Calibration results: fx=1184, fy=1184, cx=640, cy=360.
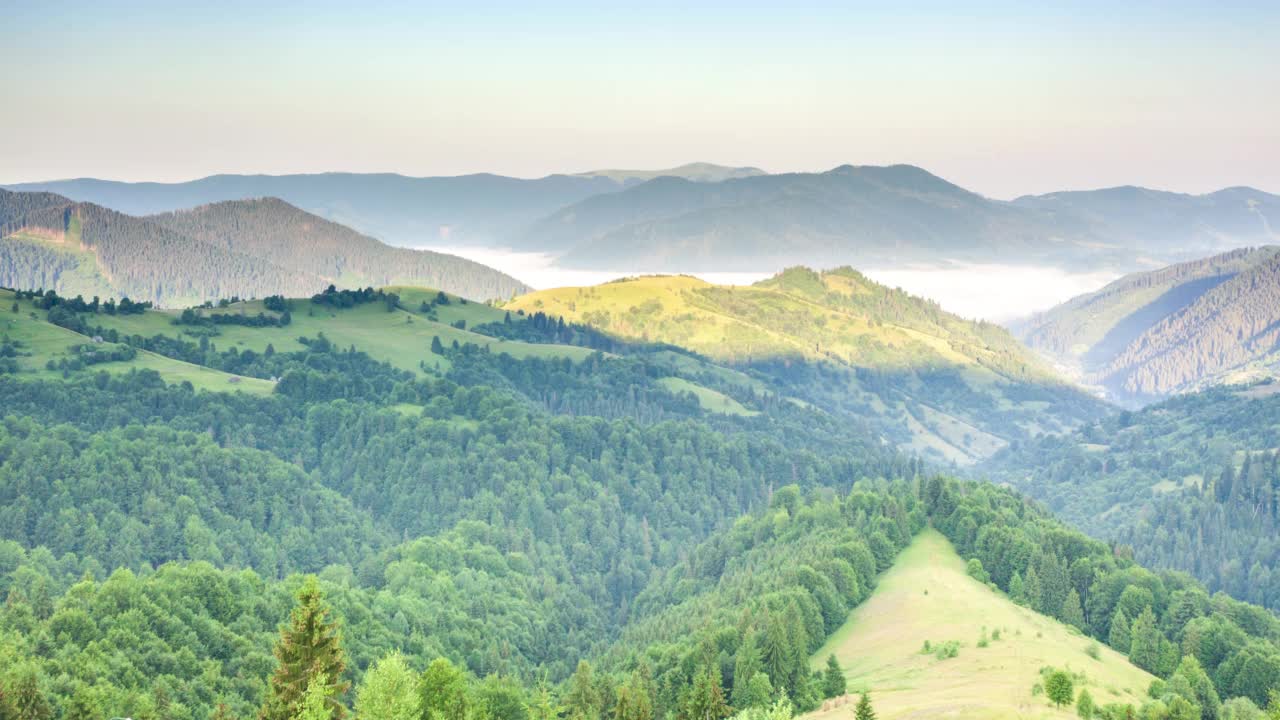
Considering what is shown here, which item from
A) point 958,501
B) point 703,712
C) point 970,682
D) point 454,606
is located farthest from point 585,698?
point 958,501

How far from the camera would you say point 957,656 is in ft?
400

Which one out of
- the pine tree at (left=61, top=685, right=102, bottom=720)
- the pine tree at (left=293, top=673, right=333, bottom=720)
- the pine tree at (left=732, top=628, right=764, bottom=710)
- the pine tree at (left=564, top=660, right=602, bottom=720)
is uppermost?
the pine tree at (left=293, top=673, right=333, bottom=720)

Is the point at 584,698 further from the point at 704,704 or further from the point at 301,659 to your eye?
the point at 301,659

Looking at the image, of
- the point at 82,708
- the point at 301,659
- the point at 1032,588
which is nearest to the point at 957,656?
the point at 1032,588

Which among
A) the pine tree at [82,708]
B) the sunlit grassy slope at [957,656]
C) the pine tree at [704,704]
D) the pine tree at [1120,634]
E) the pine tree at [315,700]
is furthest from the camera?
the pine tree at [1120,634]

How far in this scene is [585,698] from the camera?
11856 cm

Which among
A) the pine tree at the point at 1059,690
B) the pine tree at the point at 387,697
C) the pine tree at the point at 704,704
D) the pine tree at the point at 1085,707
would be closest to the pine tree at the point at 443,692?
the pine tree at the point at 387,697

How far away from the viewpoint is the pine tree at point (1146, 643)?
142000mm

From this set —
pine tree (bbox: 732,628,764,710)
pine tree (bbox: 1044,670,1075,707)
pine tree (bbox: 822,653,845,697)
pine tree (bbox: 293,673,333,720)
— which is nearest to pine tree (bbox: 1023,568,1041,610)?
pine tree (bbox: 732,628,764,710)

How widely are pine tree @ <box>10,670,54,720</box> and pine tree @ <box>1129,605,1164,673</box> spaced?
385 feet

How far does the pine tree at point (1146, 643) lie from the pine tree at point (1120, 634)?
3.50 ft

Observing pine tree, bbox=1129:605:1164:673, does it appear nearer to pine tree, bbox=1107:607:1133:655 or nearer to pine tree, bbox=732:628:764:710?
pine tree, bbox=1107:607:1133:655

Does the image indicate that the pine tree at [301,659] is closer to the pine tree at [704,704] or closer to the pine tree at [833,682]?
the pine tree at [704,704]

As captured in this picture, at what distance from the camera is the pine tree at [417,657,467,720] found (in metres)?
96.2
